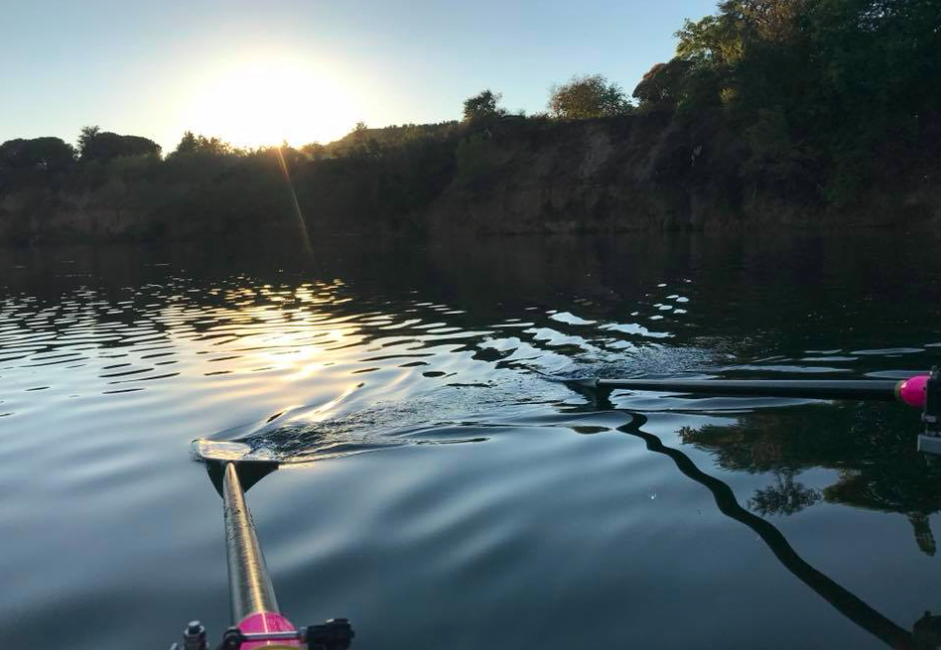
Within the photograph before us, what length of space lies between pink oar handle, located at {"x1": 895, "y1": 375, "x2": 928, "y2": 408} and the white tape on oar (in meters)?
5.17

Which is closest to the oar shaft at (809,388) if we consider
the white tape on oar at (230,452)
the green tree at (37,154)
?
the white tape on oar at (230,452)

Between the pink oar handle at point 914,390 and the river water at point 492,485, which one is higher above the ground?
→ the pink oar handle at point 914,390

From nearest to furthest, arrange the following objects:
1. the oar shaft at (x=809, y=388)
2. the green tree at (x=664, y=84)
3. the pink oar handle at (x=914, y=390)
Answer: the pink oar handle at (x=914, y=390), the oar shaft at (x=809, y=388), the green tree at (x=664, y=84)

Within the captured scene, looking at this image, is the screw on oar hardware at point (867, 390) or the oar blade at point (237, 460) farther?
the oar blade at point (237, 460)

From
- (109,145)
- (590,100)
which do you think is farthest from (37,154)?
(590,100)

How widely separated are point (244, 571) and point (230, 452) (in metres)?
4.08

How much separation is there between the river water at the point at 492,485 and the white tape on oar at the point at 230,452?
205 mm

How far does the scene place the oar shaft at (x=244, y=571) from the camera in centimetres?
328

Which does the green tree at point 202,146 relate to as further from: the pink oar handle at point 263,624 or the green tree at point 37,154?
the pink oar handle at point 263,624

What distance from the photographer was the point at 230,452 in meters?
7.58

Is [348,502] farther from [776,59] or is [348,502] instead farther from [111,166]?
[111,166]

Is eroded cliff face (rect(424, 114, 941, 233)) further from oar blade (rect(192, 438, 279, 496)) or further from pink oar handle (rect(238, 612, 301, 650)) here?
pink oar handle (rect(238, 612, 301, 650))

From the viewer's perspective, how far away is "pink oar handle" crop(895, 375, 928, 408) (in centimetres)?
467

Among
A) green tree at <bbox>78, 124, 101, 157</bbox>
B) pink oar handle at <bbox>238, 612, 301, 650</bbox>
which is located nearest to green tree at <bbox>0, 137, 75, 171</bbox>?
green tree at <bbox>78, 124, 101, 157</bbox>
